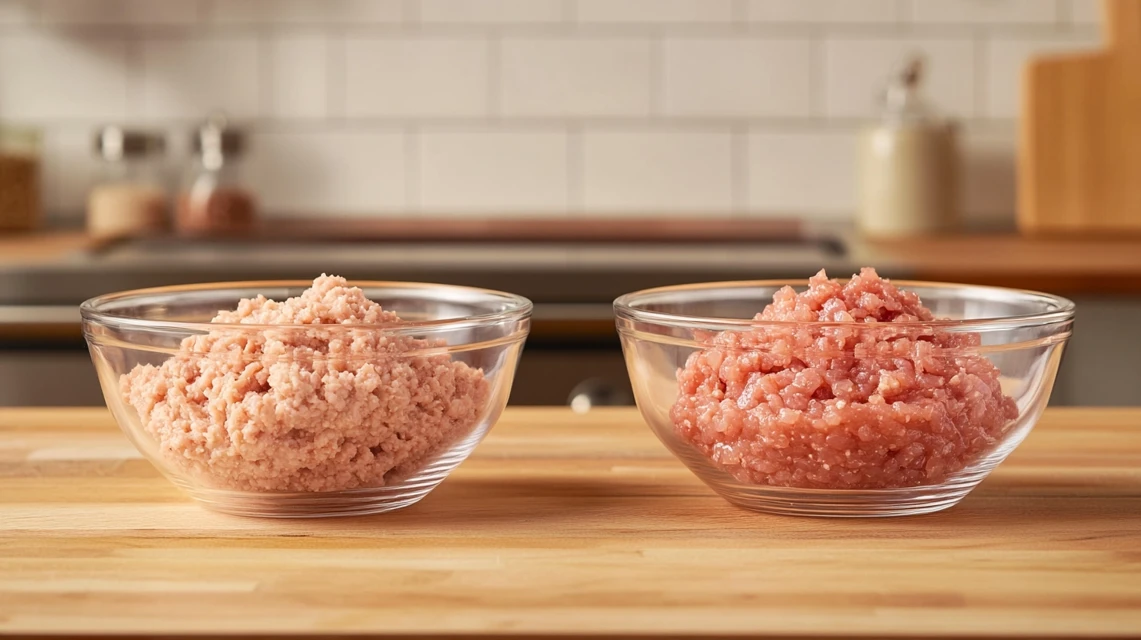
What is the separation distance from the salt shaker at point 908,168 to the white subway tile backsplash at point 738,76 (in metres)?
0.24

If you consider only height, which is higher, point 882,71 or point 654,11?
point 654,11

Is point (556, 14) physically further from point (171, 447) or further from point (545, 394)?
point (171, 447)

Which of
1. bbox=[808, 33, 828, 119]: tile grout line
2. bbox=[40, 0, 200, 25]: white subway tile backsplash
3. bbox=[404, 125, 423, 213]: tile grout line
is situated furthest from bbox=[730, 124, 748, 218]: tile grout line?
bbox=[40, 0, 200, 25]: white subway tile backsplash

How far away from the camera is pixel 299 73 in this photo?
2.44 metres

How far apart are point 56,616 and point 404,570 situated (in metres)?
0.17

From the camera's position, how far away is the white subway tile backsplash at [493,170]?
245 centimetres

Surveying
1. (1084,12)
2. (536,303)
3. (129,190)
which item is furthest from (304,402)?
(1084,12)

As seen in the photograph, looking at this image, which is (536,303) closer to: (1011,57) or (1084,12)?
(1011,57)

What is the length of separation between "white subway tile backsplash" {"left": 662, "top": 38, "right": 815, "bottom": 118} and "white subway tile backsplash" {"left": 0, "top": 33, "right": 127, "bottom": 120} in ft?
3.42

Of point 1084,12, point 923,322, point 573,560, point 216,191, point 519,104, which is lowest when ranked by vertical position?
point 573,560

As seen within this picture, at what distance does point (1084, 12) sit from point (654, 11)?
0.79 m

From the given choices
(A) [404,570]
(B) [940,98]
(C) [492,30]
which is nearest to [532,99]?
(C) [492,30]

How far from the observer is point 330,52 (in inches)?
95.7

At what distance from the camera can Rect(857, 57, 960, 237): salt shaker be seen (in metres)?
2.15
